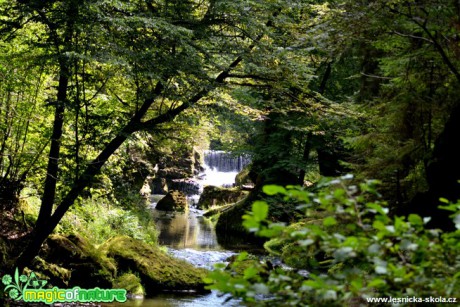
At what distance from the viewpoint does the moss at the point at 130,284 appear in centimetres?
803

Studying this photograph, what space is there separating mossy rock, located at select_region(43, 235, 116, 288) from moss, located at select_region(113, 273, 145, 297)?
16 centimetres

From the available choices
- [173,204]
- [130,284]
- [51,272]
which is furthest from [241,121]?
[173,204]

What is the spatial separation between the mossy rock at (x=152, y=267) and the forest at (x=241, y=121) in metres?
0.03

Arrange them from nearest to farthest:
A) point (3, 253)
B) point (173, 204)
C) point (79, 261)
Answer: point (3, 253) → point (79, 261) → point (173, 204)

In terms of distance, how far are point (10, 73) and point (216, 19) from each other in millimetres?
2991

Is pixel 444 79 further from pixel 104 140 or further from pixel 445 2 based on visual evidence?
pixel 104 140

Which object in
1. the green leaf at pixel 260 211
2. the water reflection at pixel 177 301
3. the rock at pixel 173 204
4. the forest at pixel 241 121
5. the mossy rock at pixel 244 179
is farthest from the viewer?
the mossy rock at pixel 244 179

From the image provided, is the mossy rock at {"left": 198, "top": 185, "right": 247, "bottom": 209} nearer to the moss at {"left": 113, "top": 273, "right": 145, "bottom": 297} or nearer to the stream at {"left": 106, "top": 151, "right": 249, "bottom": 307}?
the stream at {"left": 106, "top": 151, "right": 249, "bottom": 307}

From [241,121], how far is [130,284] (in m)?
3.75

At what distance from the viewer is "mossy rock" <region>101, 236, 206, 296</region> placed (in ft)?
28.2

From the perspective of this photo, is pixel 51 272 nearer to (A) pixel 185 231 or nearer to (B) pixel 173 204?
(A) pixel 185 231

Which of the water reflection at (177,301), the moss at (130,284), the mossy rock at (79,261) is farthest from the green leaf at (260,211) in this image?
the moss at (130,284)

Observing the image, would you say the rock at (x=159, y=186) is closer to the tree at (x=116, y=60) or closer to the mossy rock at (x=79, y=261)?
the mossy rock at (x=79, y=261)

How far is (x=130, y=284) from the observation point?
8148mm
